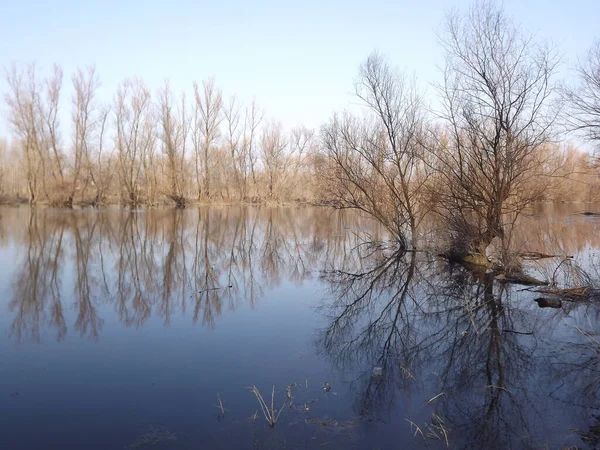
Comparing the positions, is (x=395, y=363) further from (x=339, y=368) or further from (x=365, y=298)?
(x=365, y=298)

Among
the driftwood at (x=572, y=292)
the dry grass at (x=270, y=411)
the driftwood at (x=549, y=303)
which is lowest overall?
the dry grass at (x=270, y=411)

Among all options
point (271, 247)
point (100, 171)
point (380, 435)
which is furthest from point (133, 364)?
point (100, 171)

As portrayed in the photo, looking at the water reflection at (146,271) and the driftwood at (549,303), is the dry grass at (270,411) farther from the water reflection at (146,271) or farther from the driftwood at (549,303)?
the driftwood at (549,303)

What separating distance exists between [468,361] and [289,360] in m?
2.31

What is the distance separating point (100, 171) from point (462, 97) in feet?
125

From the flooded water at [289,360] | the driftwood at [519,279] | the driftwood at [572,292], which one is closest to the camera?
the flooded water at [289,360]

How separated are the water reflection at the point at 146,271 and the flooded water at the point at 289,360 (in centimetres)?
7

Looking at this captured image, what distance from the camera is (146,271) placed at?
10.9m

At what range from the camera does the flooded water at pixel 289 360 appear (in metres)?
3.91

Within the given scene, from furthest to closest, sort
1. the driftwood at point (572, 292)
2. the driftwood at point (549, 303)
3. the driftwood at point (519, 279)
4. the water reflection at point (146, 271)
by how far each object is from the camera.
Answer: the driftwood at point (519, 279) < the driftwood at point (572, 292) < the driftwood at point (549, 303) < the water reflection at point (146, 271)

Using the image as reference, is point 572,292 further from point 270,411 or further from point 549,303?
point 270,411

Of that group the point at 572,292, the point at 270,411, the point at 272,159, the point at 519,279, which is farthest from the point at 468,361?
the point at 272,159

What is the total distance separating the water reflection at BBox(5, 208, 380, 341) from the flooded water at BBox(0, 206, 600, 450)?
7 cm

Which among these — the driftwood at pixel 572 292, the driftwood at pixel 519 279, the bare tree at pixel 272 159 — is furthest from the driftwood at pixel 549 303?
the bare tree at pixel 272 159
